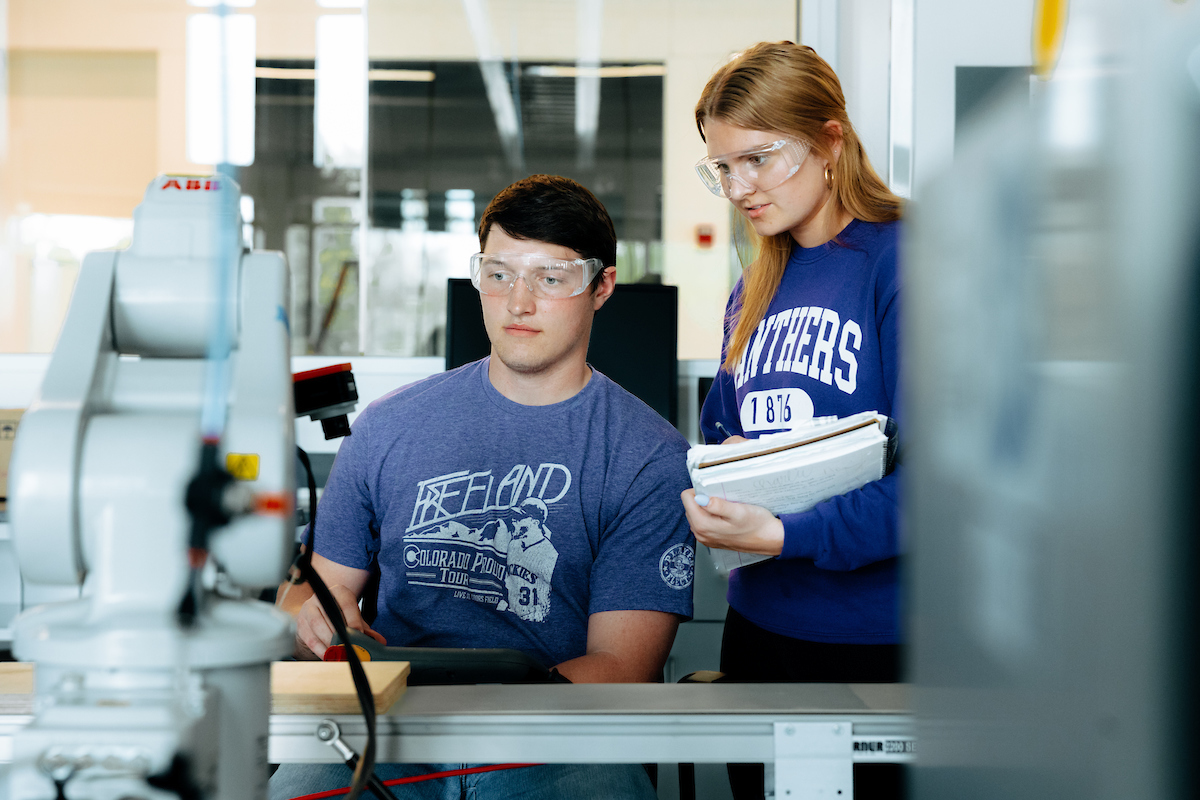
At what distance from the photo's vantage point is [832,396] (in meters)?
1.33

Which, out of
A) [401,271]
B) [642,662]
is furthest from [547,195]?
[401,271]

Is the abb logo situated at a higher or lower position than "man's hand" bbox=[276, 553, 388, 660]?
higher

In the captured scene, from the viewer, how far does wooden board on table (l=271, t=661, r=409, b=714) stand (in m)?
0.80

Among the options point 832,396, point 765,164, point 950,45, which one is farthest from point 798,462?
point 950,45


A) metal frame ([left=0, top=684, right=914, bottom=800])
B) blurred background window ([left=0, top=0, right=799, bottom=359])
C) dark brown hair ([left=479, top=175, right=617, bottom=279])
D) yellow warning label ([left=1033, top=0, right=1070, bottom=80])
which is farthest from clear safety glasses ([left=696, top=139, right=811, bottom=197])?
blurred background window ([left=0, top=0, right=799, bottom=359])

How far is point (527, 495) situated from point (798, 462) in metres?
0.56

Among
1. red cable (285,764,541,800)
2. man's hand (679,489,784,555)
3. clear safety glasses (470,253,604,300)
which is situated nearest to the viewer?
red cable (285,764,541,800)

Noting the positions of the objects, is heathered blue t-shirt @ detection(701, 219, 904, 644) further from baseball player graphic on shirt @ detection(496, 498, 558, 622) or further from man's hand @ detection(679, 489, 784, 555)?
baseball player graphic on shirt @ detection(496, 498, 558, 622)

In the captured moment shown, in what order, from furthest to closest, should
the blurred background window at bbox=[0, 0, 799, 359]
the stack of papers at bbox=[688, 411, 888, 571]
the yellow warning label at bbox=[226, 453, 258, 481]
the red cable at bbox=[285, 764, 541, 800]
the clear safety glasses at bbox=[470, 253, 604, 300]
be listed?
1. the blurred background window at bbox=[0, 0, 799, 359]
2. the clear safety glasses at bbox=[470, 253, 604, 300]
3. the stack of papers at bbox=[688, 411, 888, 571]
4. the red cable at bbox=[285, 764, 541, 800]
5. the yellow warning label at bbox=[226, 453, 258, 481]

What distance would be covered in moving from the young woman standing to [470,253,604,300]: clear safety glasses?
0.27 m

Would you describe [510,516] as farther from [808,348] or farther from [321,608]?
[808,348]

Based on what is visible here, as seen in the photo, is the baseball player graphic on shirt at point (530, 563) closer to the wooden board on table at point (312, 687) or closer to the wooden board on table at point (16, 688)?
the wooden board on table at point (312, 687)

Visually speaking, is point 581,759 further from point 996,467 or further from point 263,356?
point 996,467

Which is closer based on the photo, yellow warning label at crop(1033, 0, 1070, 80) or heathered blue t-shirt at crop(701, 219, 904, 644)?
yellow warning label at crop(1033, 0, 1070, 80)
